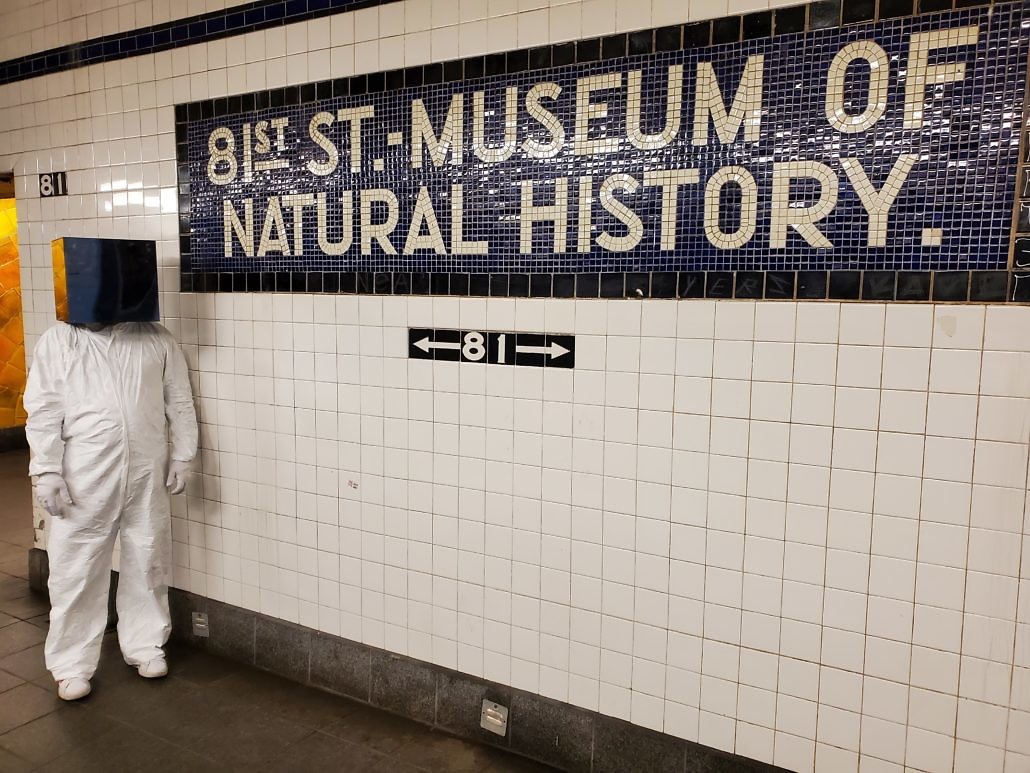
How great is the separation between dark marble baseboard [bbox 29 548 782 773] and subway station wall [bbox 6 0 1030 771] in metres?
0.07

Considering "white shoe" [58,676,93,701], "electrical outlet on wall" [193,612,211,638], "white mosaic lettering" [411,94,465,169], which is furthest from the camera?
"electrical outlet on wall" [193,612,211,638]

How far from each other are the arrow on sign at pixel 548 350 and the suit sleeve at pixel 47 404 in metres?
1.97

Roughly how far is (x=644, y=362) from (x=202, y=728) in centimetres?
224

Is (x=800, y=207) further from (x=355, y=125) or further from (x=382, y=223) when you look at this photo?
(x=355, y=125)

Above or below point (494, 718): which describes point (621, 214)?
above

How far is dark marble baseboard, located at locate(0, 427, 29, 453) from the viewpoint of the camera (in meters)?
7.93

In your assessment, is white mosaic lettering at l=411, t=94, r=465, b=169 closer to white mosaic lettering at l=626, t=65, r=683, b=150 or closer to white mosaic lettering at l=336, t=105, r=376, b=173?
white mosaic lettering at l=336, t=105, r=376, b=173

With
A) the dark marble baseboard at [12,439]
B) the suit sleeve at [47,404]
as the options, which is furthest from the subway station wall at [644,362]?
the dark marble baseboard at [12,439]

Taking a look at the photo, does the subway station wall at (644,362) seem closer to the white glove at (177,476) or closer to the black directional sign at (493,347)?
the black directional sign at (493,347)

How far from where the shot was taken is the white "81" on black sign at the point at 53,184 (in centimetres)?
394

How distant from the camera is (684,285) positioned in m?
2.36

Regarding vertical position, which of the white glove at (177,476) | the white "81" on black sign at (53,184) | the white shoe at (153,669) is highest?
the white "81" on black sign at (53,184)

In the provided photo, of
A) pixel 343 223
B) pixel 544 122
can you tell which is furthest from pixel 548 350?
pixel 343 223

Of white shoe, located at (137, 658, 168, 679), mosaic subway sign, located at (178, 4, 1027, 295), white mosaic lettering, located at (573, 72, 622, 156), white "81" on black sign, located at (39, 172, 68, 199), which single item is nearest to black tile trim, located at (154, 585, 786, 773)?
white shoe, located at (137, 658, 168, 679)
